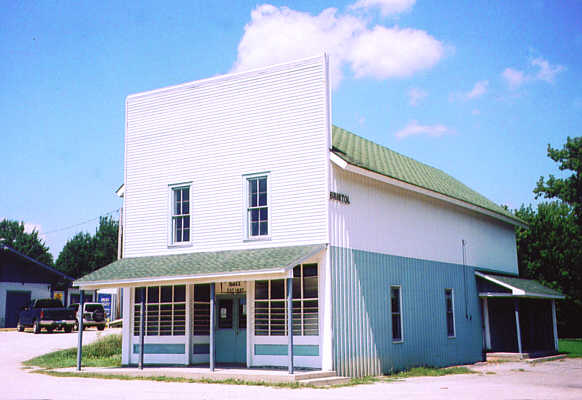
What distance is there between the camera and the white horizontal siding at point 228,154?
1739cm

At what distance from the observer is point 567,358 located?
86.2 feet

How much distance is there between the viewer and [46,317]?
3550cm

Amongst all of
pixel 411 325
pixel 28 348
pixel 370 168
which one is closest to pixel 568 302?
pixel 411 325

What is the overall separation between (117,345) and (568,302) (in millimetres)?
28123

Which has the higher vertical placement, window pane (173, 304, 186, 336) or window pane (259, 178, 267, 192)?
window pane (259, 178, 267, 192)

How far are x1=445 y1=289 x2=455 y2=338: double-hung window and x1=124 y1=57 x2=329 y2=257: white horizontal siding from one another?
26.2 ft

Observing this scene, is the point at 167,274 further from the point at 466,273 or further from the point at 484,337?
the point at 484,337

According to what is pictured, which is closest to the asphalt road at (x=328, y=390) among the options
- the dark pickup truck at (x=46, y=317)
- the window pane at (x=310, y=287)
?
the window pane at (x=310, y=287)

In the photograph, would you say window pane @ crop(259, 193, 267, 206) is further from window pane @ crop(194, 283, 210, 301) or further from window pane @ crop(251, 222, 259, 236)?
window pane @ crop(194, 283, 210, 301)

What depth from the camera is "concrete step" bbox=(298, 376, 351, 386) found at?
14.8 m

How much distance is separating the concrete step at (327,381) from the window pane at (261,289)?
3.01 metres

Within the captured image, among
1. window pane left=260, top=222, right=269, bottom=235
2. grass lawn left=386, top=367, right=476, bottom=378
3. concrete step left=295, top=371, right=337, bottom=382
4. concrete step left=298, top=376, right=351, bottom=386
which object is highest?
window pane left=260, top=222, right=269, bottom=235

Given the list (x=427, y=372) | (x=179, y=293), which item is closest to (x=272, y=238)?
(x=179, y=293)

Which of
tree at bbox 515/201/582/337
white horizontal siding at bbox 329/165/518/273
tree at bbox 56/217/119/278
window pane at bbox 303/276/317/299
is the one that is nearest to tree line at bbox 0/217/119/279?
tree at bbox 56/217/119/278
